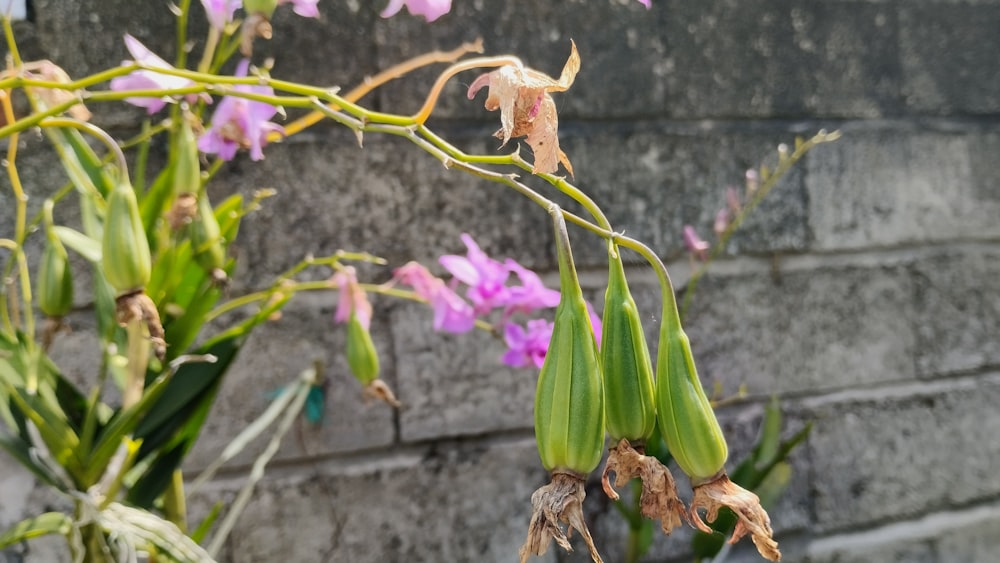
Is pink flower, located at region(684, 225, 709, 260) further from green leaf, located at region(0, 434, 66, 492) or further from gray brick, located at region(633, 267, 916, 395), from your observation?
green leaf, located at region(0, 434, 66, 492)

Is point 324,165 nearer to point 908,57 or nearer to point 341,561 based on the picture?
point 341,561

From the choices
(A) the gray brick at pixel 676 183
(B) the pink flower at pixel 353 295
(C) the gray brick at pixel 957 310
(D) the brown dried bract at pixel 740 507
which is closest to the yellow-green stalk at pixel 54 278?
(B) the pink flower at pixel 353 295

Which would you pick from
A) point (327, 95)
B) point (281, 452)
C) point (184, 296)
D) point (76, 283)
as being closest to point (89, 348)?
point (76, 283)

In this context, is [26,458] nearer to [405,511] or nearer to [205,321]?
[205,321]

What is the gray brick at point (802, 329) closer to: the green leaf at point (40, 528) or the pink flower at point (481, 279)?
the pink flower at point (481, 279)

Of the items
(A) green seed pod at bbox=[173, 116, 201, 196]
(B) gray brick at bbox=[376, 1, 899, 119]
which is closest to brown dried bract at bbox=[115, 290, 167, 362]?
(A) green seed pod at bbox=[173, 116, 201, 196]

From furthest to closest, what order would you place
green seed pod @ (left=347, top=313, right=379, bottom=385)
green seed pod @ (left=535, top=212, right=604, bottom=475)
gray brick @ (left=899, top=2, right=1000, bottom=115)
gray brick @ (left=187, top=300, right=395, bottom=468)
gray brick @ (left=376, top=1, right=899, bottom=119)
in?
gray brick @ (left=899, top=2, right=1000, bottom=115) < gray brick @ (left=376, top=1, right=899, bottom=119) < gray brick @ (left=187, top=300, right=395, bottom=468) < green seed pod @ (left=347, top=313, right=379, bottom=385) < green seed pod @ (left=535, top=212, right=604, bottom=475)
